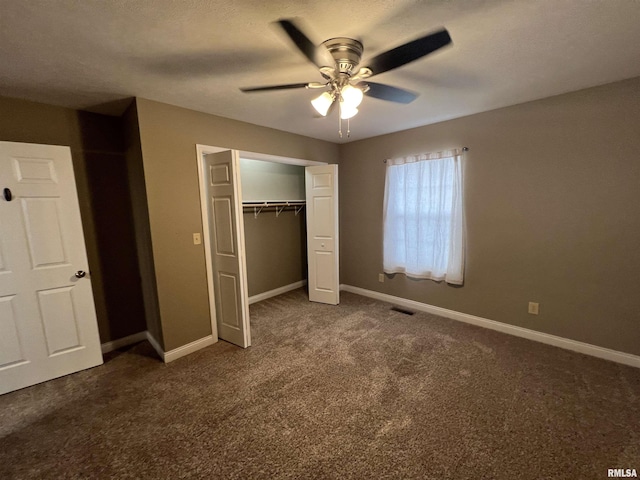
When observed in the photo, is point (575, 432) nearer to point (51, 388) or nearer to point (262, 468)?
point (262, 468)

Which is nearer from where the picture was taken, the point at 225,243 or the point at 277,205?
the point at 225,243

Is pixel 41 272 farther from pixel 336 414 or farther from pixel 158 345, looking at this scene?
pixel 336 414

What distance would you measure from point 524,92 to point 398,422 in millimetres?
3005

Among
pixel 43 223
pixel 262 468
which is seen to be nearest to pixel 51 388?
pixel 43 223

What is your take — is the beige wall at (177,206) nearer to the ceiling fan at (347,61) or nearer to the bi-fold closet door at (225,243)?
the bi-fold closet door at (225,243)

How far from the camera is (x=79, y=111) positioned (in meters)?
2.58

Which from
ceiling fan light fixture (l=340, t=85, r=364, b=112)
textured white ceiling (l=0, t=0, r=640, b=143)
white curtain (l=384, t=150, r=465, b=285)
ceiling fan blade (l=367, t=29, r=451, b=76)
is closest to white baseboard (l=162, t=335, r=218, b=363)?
textured white ceiling (l=0, t=0, r=640, b=143)

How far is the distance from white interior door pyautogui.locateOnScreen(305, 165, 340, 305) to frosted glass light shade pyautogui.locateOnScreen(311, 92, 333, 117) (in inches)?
74.8

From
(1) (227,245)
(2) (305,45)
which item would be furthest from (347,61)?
(1) (227,245)

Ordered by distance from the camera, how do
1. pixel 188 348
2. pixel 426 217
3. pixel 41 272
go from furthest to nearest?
pixel 426 217, pixel 188 348, pixel 41 272

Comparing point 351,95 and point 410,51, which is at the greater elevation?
point 410,51

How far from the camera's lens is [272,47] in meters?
1.66

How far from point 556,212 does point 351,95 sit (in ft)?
8.07

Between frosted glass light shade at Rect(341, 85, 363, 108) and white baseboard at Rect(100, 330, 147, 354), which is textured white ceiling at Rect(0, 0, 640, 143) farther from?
white baseboard at Rect(100, 330, 147, 354)
